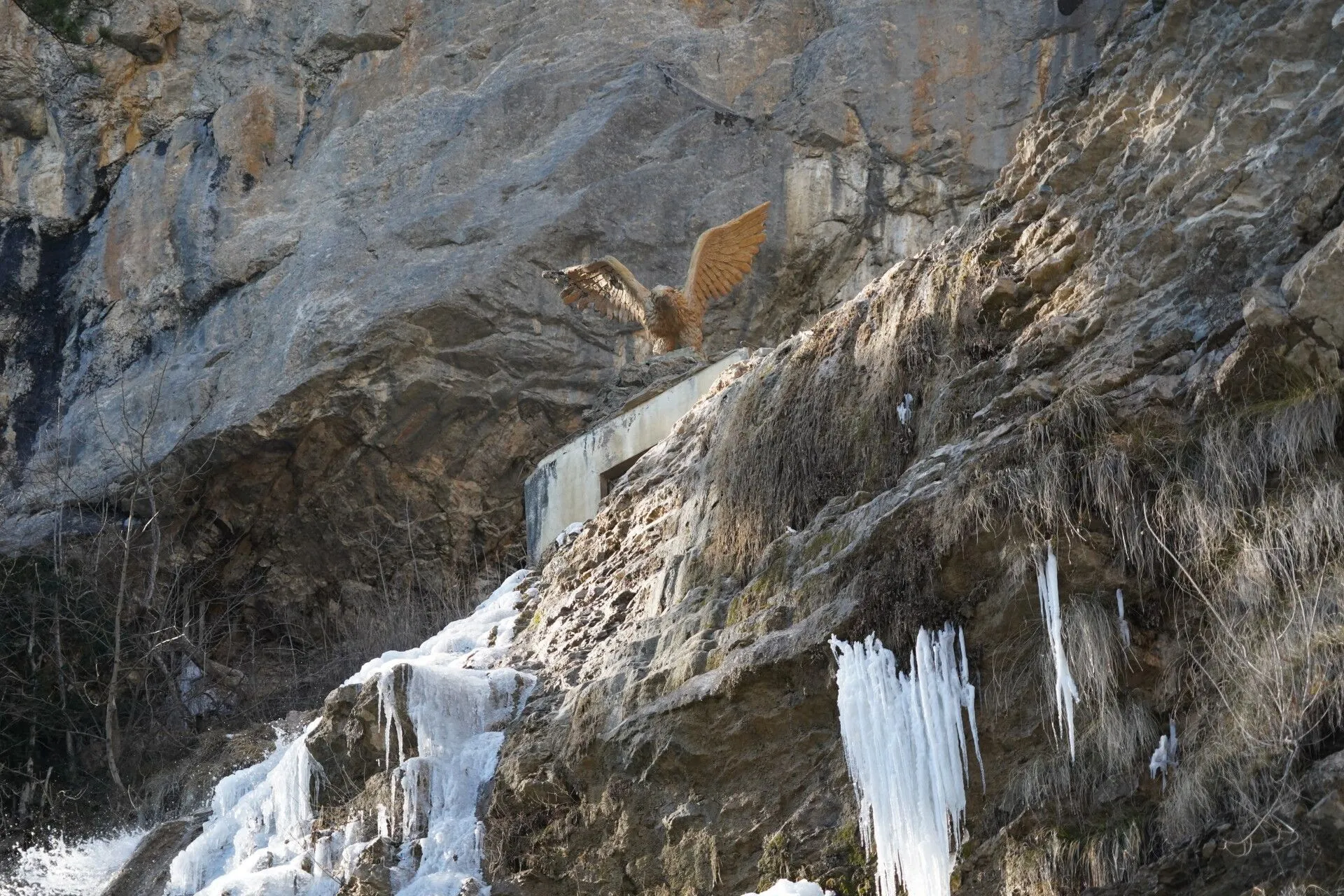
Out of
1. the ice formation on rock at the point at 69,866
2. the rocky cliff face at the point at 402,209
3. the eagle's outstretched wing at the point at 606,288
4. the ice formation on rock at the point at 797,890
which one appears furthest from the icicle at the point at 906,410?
the rocky cliff face at the point at 402,209

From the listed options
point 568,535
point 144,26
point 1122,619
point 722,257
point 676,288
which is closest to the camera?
point 1122,619

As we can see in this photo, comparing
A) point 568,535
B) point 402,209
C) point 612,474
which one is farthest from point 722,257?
point 568,535

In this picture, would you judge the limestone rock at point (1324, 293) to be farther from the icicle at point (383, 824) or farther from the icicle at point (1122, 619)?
the icicle at point (383, 824)

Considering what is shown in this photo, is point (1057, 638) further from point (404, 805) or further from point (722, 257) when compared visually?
point (722, 257)

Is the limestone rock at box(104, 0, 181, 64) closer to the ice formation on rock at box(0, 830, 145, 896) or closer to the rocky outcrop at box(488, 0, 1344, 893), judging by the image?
the ice formation on rock at box(0, 830, 145, 896)

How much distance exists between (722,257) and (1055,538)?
10780 millimetres

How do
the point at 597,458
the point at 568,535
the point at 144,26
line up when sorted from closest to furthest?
the point at 568,535, the point at 597,458, the point at 144,26

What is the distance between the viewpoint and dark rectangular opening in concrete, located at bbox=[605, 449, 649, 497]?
1470 centimetres

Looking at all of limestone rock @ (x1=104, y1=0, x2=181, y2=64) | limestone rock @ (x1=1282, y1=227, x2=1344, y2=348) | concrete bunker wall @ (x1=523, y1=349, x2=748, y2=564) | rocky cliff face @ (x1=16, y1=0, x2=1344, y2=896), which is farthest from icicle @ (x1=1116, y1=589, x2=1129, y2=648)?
limestone rock @ (x1=104, y1=0, x2=181, y2=64)

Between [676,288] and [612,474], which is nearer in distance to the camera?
[612,474]

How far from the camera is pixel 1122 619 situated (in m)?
7.00

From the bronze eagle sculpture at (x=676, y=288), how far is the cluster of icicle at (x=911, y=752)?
9741 mm

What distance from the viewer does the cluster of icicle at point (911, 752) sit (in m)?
7.23

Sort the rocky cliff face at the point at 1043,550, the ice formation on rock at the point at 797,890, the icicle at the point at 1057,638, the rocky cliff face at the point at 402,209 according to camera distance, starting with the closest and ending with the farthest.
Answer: the rocky cliff face at the point at 1043,550, the icicle at the point at 1057,638, the ice formation on rock at the point at 797,890, the rocky cliff face at the point at 402,209
